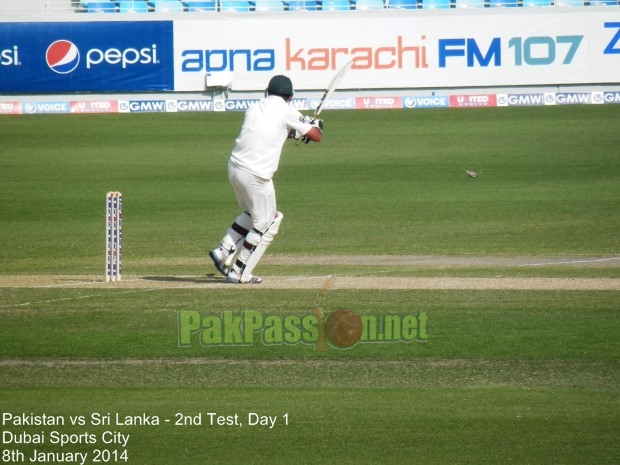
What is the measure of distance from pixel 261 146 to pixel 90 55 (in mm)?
22380

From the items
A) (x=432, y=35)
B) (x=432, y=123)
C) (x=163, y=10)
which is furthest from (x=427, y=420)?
(x=163, y=10)

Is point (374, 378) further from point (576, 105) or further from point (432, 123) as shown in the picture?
point (576, 105)

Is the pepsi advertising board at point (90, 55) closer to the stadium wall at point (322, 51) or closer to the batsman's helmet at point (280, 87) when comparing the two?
the stadium wall at point (322, 51)

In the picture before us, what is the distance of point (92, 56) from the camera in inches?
1277

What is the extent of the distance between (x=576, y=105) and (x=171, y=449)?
27900 mm

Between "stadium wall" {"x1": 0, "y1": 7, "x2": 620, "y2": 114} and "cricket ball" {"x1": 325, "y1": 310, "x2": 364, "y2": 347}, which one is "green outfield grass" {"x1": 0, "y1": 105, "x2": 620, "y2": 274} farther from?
"cricket ball" {"x1": 325, "y1": 310, "x2": 364, "y2": 347}

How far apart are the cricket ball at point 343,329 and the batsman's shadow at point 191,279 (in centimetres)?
262

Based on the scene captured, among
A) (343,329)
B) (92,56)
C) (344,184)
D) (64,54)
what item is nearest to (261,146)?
(343,329)

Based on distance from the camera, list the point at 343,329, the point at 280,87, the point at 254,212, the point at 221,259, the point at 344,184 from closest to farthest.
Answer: the point at 343,329, the point at 280,87, the point at 254,212, the point at 221,259, the point at 344,184

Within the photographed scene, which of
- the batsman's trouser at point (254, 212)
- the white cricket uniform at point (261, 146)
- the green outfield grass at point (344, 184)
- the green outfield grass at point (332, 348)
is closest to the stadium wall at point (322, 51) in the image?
the green outfield grass at point (344, 184)

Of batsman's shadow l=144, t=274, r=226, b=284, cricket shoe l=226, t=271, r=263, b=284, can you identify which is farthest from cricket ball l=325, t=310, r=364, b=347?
batsman's shadow l=144, t=274, r=226, b=284

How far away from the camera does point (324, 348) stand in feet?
30.1

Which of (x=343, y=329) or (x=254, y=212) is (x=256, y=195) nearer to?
(x=254, y=212)

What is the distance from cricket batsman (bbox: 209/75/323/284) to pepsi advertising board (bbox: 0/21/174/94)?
2152cm
